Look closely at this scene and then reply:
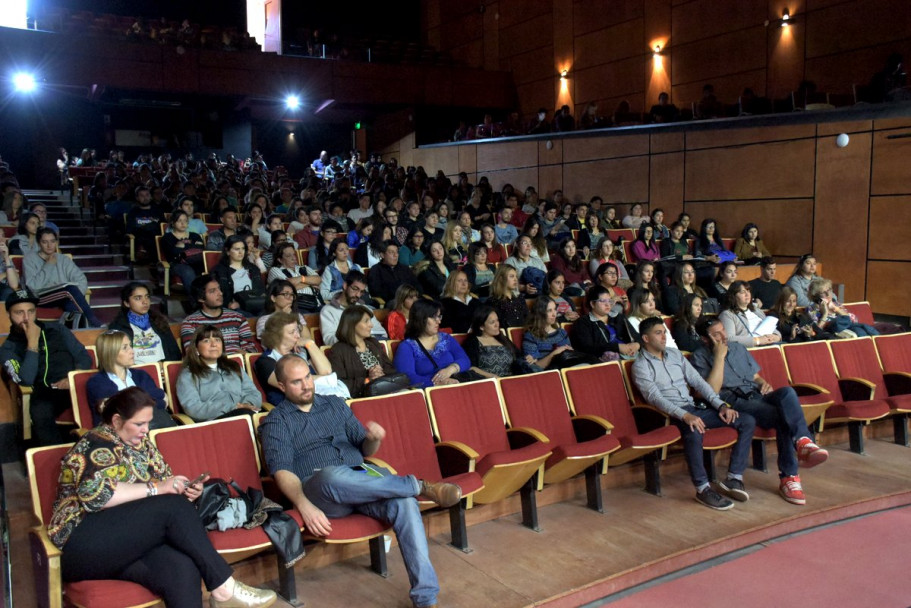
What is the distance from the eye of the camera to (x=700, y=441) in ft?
11.2

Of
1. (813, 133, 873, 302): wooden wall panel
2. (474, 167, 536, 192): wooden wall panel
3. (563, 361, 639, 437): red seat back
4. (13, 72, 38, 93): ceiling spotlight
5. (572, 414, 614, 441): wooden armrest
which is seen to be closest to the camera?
(572, 414, 614, 441): wooden armrest

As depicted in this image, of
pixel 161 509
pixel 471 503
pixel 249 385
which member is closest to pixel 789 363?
pixel 471 503

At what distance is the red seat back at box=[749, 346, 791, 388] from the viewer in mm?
4145

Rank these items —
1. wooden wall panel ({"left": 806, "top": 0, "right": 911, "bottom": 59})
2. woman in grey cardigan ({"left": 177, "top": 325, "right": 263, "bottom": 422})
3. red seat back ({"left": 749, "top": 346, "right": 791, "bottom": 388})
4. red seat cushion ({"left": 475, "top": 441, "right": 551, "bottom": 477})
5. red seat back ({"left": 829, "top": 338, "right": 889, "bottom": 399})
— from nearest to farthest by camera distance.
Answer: red seat cushion ({"left": 475, "top": 441, "right": 551, "bottom": 477}) < woman in grey cardigan ({"left": 177, "top": 325, "right": 263, "bottom": 422}) < red seat back ({"left": 749, "top": 346, "right": 791, "bottom": 388}) < red seat back ({"left": 829, "top": 338, "right": 889, "bottom": 399}) < wooden wall panel ({"left": 806, "top": 0, "right": 911, "bottom": 59})

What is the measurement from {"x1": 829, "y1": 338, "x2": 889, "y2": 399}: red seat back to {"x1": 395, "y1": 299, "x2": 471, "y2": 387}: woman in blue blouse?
2163 millimetres

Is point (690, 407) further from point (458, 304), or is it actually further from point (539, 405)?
point (458, 304)

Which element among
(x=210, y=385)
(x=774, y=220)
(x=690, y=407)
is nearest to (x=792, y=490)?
(x=690, y=407)

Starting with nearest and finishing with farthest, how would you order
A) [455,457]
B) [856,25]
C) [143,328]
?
[455,457], [143,328], [856,25]

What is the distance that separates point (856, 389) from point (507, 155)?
7079mm

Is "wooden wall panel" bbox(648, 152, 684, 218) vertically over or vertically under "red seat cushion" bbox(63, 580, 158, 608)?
over

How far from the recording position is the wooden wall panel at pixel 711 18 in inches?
357

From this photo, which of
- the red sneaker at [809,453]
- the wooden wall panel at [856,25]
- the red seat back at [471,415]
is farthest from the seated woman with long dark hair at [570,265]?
the wooden wall panel at [856,25]

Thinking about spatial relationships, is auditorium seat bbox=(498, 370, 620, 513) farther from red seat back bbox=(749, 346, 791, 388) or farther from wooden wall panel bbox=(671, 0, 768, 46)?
wooden wall panel bbox=(671, 0, 768, 46)

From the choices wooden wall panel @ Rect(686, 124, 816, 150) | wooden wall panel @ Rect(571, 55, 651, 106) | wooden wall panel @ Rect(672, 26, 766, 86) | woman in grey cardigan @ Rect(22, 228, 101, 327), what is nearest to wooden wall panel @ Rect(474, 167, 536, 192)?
wooden wall panel @ Rect(571, 55, 651, 106)
